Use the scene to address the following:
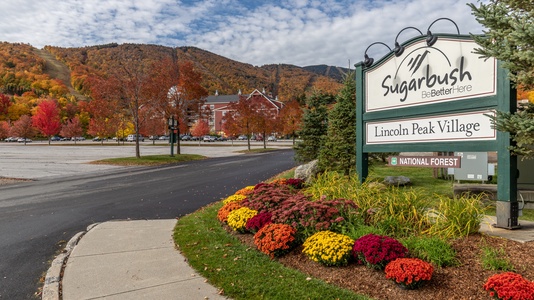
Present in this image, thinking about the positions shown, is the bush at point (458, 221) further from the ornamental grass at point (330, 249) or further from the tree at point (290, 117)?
the tree at point (290, 117)

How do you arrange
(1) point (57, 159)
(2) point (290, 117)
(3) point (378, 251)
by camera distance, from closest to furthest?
(3) point (378, 251)
(1) point (57, 159)
(2) point (290, 117)

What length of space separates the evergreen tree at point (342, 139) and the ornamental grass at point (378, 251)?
6888 mm

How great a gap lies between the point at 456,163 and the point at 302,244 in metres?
3.14

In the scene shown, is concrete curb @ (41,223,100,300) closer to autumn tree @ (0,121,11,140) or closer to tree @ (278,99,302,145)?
tree @ (278,99,302,145)

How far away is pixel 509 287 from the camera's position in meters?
3.13

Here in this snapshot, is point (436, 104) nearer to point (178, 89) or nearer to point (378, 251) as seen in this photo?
point (378, 251)

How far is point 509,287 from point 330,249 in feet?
6.14

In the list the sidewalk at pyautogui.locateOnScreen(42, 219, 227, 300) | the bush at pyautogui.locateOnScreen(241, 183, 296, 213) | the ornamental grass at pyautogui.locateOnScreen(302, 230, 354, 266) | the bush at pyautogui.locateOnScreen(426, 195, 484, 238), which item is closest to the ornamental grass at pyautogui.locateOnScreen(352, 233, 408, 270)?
the ornamental grass at pyautogui.locateOnScreen(302, 230, 354, 266)

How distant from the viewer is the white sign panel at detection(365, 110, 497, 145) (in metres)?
5.59

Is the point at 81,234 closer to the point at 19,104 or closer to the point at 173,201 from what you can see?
the point at 173,201

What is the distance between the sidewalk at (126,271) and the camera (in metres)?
4.04

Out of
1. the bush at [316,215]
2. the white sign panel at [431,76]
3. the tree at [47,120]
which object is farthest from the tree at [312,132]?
the tree at [47,120]

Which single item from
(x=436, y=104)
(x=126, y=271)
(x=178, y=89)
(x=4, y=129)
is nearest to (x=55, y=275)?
(x=126, y=271)

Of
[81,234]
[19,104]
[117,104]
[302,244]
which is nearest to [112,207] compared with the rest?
[81,234]
